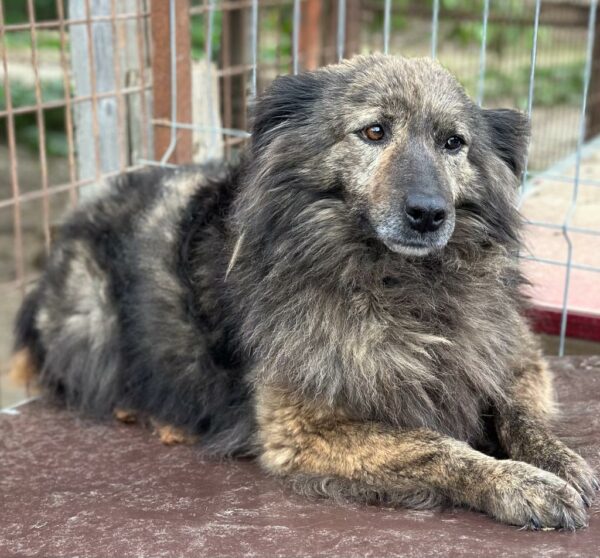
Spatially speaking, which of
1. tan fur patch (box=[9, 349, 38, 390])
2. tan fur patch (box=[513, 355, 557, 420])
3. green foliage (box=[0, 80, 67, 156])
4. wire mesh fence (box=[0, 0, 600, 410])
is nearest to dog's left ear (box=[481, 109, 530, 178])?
wire mesh fence (box=[0, 0, 600, 410])

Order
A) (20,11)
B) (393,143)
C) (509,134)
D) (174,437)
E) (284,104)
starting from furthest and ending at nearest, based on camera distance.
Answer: (20,11) < (174,437) < (509,134) < (284,104) < (393,143)

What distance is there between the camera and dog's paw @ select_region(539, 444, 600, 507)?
267cm

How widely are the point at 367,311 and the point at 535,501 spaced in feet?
2.65

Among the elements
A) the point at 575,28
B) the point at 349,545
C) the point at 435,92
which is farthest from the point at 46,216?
the point at 575,28

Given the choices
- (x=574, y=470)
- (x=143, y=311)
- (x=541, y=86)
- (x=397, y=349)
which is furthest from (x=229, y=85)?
(x=541, y=86)

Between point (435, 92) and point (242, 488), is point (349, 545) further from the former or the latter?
point (435, 92)

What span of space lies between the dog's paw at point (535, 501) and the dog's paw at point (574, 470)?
3.1 inches

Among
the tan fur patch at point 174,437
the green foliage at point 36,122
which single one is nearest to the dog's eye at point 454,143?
the tan fur patch at point 174,437

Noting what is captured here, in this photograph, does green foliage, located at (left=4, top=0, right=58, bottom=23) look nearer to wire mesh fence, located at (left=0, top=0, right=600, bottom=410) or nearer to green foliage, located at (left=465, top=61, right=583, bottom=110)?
wire mesh fence, located at (left=0, top=0, right=600, bottom=410)

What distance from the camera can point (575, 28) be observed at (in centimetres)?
769

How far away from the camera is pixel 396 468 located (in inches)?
109

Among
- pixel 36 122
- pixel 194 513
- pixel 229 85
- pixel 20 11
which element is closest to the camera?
pixel 194 513

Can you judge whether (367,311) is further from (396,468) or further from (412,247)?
(396,468)

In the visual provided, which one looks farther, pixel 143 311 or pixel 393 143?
pixel 143 311
